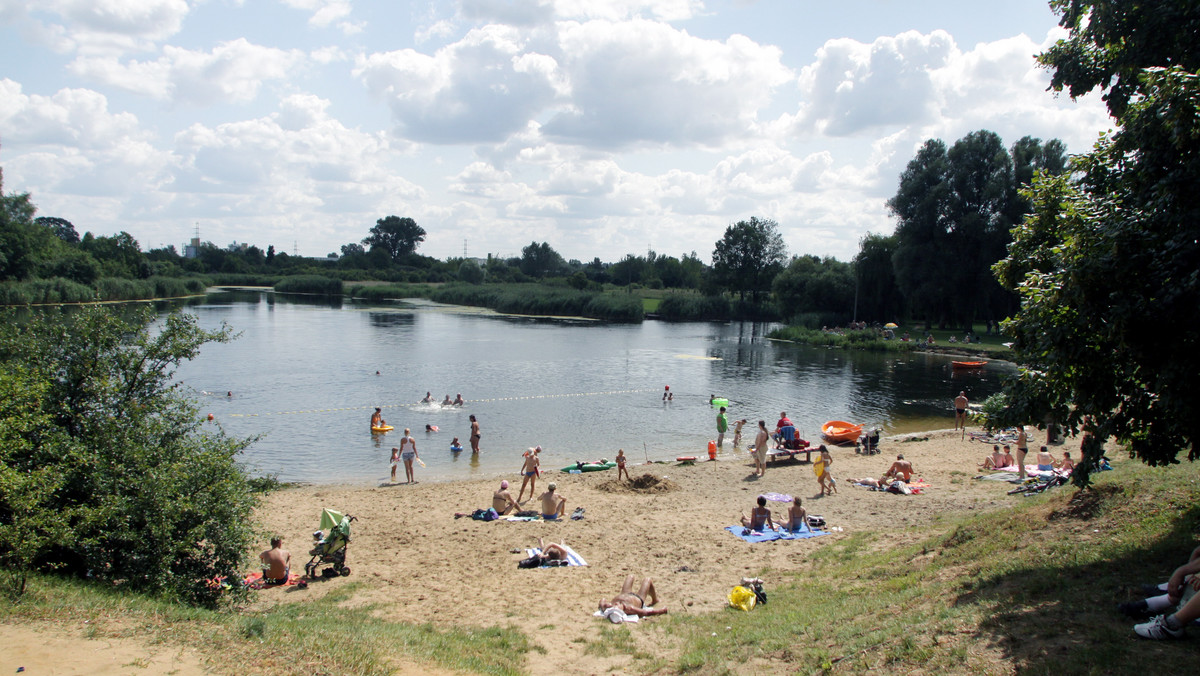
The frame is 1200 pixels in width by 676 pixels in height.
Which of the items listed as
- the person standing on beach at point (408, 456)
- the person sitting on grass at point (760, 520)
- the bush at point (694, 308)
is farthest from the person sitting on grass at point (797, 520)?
the bush at point (694, 308)

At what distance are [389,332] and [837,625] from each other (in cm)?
6932

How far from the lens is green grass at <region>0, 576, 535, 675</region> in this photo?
7.49m

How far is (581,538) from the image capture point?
48.8ft

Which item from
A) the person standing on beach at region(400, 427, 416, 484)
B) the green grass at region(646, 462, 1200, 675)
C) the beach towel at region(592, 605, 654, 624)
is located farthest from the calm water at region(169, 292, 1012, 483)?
the green grass at region(646, 462, 1200, 675)

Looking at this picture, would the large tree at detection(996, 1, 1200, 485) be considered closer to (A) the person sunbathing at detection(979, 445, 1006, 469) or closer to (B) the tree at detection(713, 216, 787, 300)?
(A) the person sunbathing at detection(979, 445, 1006, 469)

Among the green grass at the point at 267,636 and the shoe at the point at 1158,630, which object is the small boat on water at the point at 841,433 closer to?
the green grass at the point at 267,636

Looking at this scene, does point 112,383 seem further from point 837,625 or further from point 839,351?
point 839,351

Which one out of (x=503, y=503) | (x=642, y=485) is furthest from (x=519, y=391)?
(x=503, y=503)

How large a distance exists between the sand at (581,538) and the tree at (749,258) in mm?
92770

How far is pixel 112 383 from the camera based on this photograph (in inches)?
451

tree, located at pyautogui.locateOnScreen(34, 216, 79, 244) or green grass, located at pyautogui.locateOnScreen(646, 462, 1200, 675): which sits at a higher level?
tree, located at pyautogui.locateOnScreen(34, 216, 79, 244)

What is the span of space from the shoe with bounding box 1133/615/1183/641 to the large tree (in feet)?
6.67

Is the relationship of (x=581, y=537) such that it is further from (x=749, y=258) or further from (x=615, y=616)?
(x=749, y=258)

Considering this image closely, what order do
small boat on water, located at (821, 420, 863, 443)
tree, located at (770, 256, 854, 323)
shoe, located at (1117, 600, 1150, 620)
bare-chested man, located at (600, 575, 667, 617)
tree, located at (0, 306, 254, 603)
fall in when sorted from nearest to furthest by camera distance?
shoe, located at (1117, 600, 1150, 620), tree, located at (0, 306, 254, 603), bare-chested man, located at (600, 575, 667, 617), small boat on water, located at (821, 420, 863, 443), tree, located at (770, 256, 854, 323)
